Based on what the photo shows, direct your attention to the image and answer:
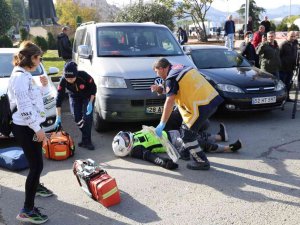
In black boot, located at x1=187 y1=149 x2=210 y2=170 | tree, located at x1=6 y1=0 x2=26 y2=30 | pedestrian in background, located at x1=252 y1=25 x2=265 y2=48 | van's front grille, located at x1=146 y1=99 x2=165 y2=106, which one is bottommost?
black boot, located at x1=187 y1=149 x2=210 y2=170

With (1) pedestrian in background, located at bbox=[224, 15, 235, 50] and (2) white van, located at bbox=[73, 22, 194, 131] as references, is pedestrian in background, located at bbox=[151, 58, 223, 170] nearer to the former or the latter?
(2) white van, located at bbox=[73, 22, 194, 131]

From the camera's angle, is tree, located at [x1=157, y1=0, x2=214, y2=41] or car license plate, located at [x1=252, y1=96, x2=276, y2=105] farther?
tree, located at [x1=157, y1=0, x2=214, y2=41]

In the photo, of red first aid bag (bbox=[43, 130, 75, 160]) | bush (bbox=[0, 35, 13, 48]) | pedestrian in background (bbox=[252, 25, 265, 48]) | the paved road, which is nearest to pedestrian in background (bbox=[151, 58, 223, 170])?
the paved road

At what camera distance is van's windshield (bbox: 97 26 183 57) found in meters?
7.59

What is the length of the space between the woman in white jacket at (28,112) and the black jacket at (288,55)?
7.44 meters

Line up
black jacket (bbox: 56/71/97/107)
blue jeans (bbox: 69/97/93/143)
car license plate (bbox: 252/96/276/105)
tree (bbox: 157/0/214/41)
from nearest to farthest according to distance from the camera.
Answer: black jacket (bbox: 56/71/97/107) < blue jeans (bbox: 69/97/93/143) < car license plate (bbox: 252/96/276/105) < tree (bbox: 157/0/214/41)

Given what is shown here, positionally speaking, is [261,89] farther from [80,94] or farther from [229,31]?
[229,31]

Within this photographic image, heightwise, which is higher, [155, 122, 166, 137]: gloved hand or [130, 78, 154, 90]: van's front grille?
[130, 78, 154, 90]: van's front grille

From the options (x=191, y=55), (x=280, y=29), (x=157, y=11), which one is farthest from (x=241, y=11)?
(x=191, y=55)

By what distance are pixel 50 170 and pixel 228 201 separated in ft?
8.23

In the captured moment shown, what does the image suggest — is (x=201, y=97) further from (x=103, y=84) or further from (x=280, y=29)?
(x=280, y=29)

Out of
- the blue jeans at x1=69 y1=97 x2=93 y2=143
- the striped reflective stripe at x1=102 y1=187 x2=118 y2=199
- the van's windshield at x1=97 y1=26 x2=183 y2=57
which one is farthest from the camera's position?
the van's windshield at x1=97 y1=26 x2=183 y2=57

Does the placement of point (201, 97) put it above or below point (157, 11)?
below

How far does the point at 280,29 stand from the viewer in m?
41.6
